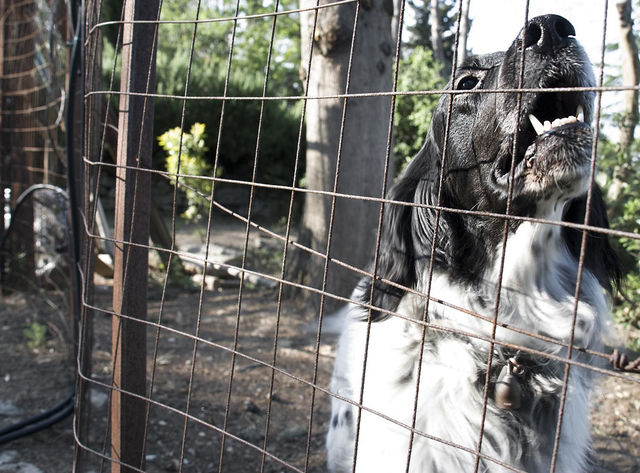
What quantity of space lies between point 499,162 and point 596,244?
600mm

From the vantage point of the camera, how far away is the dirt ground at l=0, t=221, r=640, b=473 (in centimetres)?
297

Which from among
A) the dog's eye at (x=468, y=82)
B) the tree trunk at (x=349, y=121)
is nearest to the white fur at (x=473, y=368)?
the dog's eye at (x=468, y=82)

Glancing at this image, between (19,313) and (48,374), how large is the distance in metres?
1.44

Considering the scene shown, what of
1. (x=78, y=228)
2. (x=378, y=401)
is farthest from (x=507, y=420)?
(x=78, y=228)

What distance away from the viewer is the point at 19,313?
4988mm

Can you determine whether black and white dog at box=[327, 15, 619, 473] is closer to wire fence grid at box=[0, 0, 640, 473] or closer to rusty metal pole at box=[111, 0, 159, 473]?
wire fence grid at box=[0, 0, 640, 473]

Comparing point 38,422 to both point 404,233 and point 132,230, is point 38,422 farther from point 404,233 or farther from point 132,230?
point 404,233

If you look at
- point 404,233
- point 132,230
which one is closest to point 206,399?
point 132,230

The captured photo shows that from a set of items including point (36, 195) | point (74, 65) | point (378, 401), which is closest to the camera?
point (378, 401)

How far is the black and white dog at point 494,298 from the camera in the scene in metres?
1.62

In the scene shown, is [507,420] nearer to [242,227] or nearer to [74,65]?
[74,65]

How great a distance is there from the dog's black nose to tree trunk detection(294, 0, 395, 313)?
9.34ft

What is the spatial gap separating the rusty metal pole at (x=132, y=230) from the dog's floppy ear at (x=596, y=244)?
148 centimetres

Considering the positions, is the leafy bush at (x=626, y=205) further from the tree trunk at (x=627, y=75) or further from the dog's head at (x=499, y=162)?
the dog's head at (x=499, y=162)
